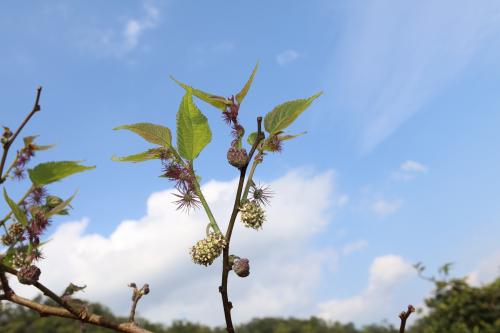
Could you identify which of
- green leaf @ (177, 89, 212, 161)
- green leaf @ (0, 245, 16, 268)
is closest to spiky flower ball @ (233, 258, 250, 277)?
green leaf @ (177, 89, 212, 161)

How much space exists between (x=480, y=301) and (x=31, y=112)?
9.35 m

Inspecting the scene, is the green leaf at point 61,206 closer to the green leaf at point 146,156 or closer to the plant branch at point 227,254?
the green leaf at point 146,156

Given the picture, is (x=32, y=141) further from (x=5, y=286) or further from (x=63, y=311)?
(x=63, y=311)

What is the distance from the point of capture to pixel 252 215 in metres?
1.33

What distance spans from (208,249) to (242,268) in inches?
4.2

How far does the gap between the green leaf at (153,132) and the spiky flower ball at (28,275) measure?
0.55 metres

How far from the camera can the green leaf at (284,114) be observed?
1309 mm

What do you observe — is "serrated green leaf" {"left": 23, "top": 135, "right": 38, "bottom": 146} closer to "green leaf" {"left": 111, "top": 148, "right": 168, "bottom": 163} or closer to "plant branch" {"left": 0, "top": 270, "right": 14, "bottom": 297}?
"plant branch" {"left": 0, "top": 270, "right": 14, "bottom": 297}

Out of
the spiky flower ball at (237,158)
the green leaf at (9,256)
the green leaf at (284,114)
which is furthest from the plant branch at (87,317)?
the green leaf at (284,114)

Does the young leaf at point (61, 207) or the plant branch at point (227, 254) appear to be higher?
the young leaf at point (61, 207)

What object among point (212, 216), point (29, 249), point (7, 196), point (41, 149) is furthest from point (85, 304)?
point (41, 149)

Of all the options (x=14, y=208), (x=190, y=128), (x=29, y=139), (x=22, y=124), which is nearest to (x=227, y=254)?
(x=190, y=128)

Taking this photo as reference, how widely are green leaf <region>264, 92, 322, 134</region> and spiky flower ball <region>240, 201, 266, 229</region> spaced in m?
0.23

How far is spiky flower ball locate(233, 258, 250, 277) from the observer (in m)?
1.25
